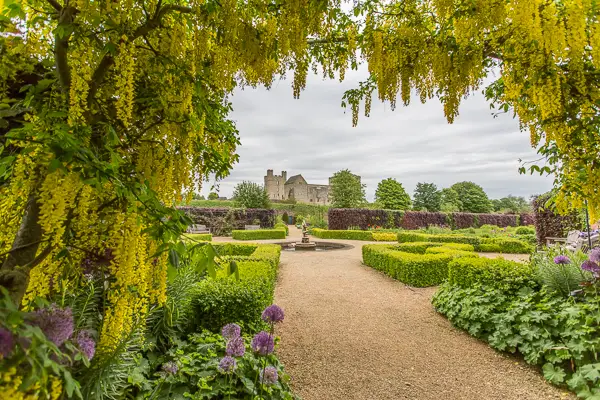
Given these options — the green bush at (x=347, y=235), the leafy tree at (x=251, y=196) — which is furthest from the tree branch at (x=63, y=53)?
the leafy tree at (x=251, y=196)

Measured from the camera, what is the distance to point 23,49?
170cm

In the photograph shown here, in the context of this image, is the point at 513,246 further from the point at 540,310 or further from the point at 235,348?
the point at 235,348

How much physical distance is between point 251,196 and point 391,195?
17.6 m

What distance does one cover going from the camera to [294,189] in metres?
52.2

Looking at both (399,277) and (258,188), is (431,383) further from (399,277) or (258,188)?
(258,188)

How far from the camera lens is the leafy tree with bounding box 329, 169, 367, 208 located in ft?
93.1

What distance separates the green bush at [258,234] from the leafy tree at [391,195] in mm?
18496

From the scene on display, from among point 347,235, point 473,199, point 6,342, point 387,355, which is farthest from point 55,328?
point 473,199

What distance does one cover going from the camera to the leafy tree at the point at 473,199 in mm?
43031

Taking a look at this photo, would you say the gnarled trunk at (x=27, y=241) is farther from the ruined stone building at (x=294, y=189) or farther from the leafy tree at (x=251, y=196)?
the ruined stone building at (x=294, y=189)

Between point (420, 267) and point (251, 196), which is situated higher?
point (251, 196)

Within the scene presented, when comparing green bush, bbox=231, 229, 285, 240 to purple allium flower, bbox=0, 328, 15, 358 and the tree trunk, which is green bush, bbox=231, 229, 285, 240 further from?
purple allium flower, bbox=0, 328, 15, 358

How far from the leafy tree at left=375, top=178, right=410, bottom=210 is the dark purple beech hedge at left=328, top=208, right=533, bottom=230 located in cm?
805

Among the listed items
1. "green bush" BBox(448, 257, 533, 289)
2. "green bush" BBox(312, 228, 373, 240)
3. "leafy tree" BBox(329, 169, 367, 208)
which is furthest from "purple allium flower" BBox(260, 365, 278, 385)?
"leafy tree" BBox(329, 169, 367, 208)
